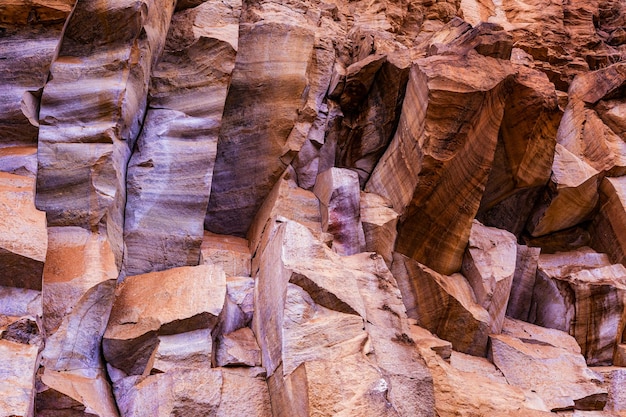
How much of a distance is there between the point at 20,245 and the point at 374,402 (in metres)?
4.60

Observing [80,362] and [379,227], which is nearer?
[80,362]

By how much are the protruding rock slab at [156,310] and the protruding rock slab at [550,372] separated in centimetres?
532

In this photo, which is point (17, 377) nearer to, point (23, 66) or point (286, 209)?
point (23, 66)

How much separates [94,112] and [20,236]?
2731 mm

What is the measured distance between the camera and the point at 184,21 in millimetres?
12703

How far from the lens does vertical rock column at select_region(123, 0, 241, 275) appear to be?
10.5 meters

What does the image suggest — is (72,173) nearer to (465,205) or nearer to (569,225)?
(465,205)

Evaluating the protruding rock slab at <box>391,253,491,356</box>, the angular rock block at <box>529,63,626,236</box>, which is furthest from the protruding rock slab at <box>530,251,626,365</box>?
the protruding rock slab at <box>391,253,491,356</box>

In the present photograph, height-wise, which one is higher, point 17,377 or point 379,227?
point 379,227

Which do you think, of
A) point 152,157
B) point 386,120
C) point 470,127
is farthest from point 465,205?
point 152,157

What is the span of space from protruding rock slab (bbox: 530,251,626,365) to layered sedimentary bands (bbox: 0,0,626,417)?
4cm

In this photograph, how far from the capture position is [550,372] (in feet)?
37.9

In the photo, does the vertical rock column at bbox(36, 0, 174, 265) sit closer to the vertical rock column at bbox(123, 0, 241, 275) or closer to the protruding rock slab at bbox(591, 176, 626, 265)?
the vertical rock column at bbox(123, 0, 241, 275)

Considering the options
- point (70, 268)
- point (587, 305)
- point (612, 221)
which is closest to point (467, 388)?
point (587, 305)
